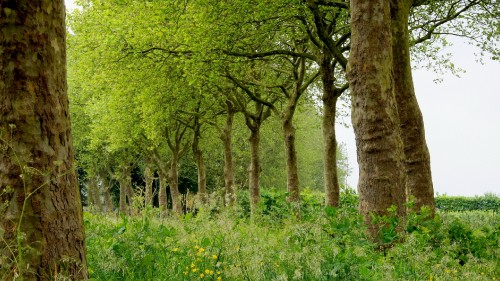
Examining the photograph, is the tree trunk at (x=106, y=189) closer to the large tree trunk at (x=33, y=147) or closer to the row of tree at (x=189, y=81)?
the row of tree at (x=189, y=81)

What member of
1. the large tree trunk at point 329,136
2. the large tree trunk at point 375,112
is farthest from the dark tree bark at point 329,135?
the large tree trunk at point 375,112

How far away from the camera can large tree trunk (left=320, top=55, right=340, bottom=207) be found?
59.8 ft

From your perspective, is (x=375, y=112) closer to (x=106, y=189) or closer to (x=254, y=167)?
(x=254, y=167)

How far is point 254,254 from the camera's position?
5.46 metres

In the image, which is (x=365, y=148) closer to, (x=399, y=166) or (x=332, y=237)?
(x=399, y=166)

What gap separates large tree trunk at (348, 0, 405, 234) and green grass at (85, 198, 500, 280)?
2.81 ft

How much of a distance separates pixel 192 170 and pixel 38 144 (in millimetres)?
46363

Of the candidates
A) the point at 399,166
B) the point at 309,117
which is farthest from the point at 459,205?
the point at 399,166

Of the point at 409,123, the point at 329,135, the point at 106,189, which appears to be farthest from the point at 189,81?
the point at 106,189

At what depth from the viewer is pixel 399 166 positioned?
8.91m

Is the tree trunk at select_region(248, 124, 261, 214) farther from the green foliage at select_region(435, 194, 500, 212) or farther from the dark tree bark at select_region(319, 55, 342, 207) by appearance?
the green foliage at select_region(435, 194, 500, 212)

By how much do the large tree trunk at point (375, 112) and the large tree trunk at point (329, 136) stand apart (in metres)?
9.03

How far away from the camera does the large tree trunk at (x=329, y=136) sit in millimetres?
18219

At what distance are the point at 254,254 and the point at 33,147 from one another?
242 cm
